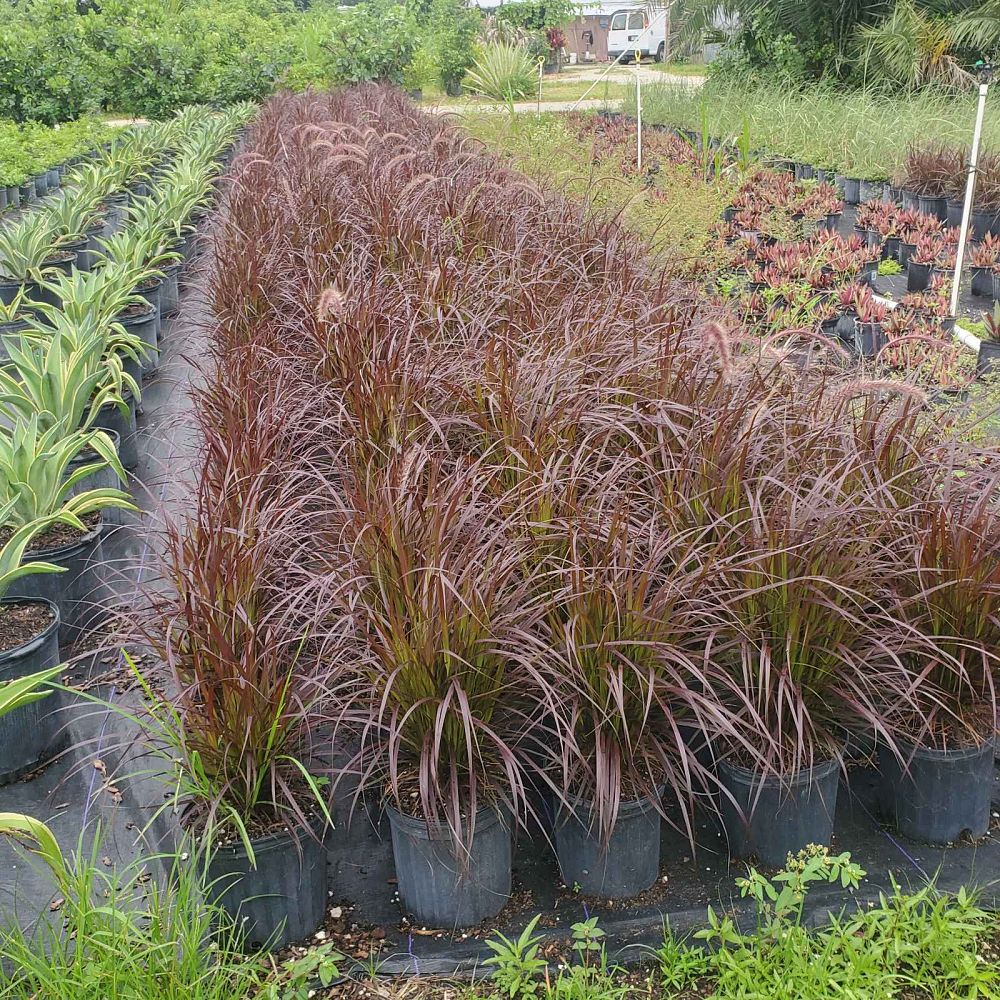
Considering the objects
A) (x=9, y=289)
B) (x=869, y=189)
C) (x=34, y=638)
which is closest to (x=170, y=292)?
(x=9, y=289)

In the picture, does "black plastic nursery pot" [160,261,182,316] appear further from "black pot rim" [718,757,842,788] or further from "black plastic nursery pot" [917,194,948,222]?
"black plastic nursery pot" [917,194,948,222]

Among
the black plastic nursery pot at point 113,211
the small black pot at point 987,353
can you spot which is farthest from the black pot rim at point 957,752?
the black plastic nursery pot at point 113,211

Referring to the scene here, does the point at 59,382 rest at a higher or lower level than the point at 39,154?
higher

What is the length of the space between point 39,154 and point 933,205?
11799 millimetres

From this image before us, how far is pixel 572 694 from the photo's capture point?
2.02m

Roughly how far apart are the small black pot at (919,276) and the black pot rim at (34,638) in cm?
589

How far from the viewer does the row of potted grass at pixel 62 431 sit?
270 centimetres

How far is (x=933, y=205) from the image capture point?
29.2 ft

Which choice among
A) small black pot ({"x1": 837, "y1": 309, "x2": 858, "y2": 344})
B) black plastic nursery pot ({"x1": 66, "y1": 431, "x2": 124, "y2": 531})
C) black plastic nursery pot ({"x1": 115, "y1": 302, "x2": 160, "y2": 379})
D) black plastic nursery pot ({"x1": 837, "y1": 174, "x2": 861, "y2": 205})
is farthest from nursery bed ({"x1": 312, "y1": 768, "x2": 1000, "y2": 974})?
black plastic nursery pot ({"x1": 837, "y1": 174, "x2": 861, "y2": 205})

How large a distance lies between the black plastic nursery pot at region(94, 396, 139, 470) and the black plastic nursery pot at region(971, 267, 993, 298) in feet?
17.7

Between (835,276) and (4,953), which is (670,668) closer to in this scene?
(4,953)

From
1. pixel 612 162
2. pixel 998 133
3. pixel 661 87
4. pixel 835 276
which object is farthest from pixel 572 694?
pixel 661 87

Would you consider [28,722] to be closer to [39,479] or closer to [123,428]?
[39,479]

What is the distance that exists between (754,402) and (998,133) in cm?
909
